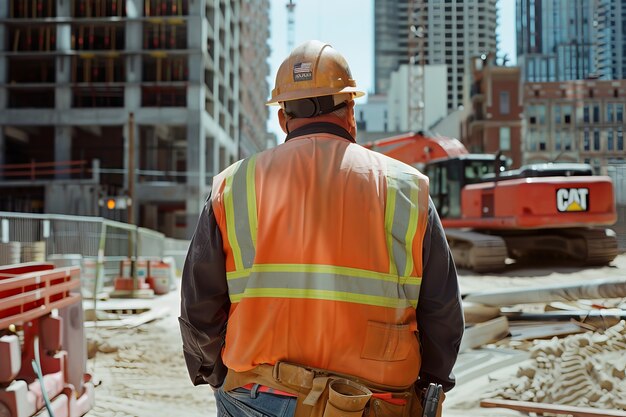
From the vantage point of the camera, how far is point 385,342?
2.14m

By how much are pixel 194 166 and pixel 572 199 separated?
29793mm

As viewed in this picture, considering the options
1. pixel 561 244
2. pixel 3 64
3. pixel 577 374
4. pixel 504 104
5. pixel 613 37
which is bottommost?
pixel 577 374

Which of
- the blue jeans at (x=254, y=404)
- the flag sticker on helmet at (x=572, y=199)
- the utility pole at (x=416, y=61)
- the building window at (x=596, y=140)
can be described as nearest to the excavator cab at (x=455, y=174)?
the utility pole at (x=416, y=61)

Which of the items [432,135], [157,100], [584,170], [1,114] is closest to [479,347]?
[584,170]

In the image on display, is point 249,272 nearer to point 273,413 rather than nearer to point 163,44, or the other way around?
point 273,413

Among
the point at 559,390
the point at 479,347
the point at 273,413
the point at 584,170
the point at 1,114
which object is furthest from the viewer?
the point at 1,114

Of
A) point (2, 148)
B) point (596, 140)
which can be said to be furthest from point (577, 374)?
point (2, 148)

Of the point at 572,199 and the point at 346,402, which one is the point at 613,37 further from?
the point at 572,199

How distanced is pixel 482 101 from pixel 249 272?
45333 millimetres

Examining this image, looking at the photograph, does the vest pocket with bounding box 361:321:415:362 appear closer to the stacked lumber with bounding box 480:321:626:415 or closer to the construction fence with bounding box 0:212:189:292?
the stacked lumber with bounding box 480:321:626:415

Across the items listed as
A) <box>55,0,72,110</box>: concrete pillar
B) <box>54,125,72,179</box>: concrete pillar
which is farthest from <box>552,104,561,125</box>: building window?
<box>55,0,72,110</box>: concrete pillar

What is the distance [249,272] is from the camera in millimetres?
2260

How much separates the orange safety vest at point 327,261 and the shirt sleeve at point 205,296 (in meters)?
0.06

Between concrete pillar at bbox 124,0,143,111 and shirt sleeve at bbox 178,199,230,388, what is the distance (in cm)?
4120
